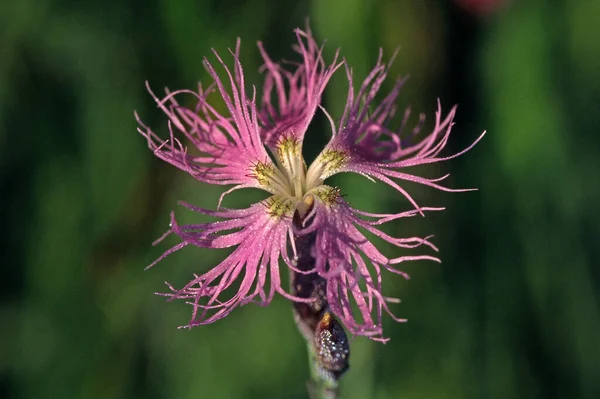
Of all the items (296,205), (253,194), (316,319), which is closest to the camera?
(316,319)

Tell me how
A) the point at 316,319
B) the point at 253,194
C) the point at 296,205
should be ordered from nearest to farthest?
the point at 316,319 < the point at 296,205 < the point at 253,194

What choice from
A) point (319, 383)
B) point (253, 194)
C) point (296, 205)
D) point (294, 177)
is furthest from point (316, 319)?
point (253, 194)

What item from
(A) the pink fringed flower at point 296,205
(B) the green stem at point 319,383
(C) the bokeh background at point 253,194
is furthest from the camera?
(C) the bokeh background at point 253,194

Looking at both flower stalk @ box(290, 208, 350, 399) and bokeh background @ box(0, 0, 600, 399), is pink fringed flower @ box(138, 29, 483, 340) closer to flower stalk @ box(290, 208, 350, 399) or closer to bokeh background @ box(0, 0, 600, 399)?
flower stalk @ box(290, 208, 350, 399)

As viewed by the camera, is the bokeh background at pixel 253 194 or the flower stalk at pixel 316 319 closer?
the flower stalk at pixel 316 319

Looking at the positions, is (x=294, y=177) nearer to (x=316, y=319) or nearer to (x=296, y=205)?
(x=296, y=205)

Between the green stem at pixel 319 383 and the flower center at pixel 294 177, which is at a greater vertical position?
the flower center at pixel 294 177

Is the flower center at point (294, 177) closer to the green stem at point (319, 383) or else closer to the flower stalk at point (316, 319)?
the flower stalk at point (316, 319)

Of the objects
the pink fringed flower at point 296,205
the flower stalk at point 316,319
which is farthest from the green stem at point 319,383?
the pink fringed flower at point 296,205
